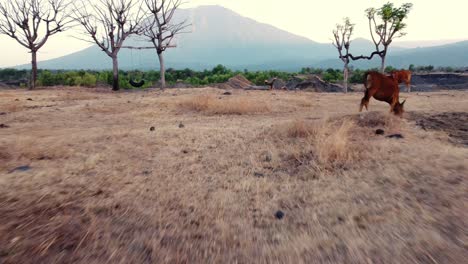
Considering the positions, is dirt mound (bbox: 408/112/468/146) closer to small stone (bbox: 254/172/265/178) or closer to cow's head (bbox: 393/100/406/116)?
cow's head (bbox: 393/100/406/116)

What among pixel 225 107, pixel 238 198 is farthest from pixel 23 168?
pixel 225 107

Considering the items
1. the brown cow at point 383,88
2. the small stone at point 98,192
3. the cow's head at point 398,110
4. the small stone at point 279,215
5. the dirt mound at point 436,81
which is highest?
the dirt mound at point 436,81

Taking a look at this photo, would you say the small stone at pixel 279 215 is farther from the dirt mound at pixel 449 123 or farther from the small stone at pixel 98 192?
the dirt mound at pixel 449 123

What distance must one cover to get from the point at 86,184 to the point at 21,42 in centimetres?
2601

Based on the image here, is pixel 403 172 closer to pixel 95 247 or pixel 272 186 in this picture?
pixel 272 186

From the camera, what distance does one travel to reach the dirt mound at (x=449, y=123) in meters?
6.12

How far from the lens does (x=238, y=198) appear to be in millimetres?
3539

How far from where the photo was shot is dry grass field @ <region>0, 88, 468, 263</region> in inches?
96.6

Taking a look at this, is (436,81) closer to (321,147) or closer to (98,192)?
(321,147)

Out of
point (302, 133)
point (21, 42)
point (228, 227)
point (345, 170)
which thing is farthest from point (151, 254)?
point (21, 42)

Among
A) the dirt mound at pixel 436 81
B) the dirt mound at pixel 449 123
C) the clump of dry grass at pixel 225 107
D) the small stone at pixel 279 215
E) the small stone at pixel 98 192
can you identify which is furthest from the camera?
the dirt mound at pixel 436 81

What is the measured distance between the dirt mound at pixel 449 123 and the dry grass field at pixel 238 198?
92mm

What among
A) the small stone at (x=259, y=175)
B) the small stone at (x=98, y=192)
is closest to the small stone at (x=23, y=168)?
the small stone at (x=98, y=192)

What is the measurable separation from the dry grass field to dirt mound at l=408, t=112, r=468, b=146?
0.09 metres
